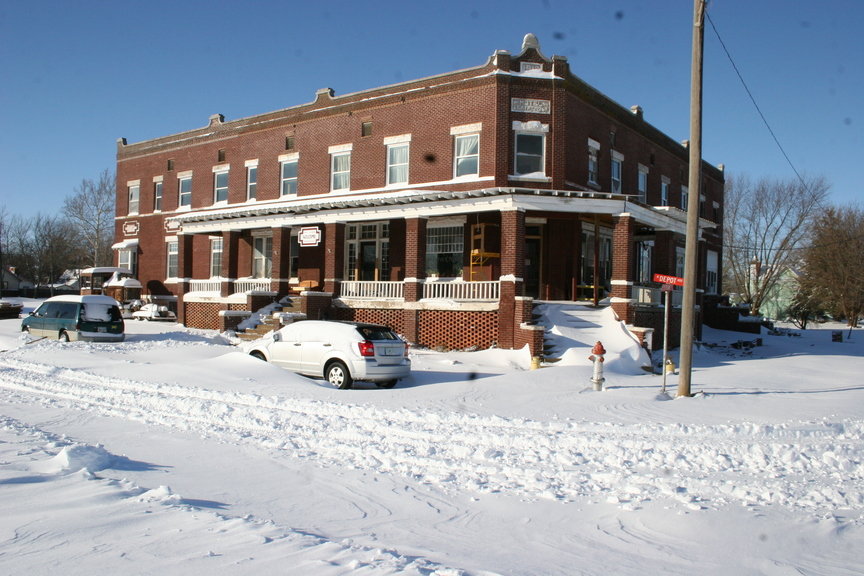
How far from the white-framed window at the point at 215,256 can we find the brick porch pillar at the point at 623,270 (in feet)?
68.2

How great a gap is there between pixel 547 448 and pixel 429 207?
48.9 feet

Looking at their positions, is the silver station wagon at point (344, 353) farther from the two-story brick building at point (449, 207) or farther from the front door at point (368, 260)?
the front door at point (368, 260)

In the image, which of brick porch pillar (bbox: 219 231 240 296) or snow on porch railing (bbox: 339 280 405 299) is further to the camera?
brick porch pillar (bbox: 219 231 240 296)

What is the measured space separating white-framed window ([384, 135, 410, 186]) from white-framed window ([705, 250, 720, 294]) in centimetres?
2158

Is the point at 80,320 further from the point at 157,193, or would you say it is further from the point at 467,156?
the point at 157,193

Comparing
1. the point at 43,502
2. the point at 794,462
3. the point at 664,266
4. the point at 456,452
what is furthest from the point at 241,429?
the point at 664,266

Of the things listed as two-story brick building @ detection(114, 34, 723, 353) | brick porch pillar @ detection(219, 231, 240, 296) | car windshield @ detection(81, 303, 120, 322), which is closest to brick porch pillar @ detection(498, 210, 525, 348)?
two-story brick building @ detection(114, 34, 723, 353)

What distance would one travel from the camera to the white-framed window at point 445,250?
84.5ft

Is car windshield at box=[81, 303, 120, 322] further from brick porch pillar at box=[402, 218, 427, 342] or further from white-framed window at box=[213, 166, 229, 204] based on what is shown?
white-framed window at box=[213, 166, 229, 204]

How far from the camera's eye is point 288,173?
102 ft

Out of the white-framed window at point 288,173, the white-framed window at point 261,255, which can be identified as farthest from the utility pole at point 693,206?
the white-framed window at point 261,255

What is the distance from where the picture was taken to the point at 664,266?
26.9 m

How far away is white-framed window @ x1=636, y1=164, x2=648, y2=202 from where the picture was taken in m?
31.1

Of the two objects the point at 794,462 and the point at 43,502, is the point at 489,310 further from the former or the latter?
the point at 43,502
